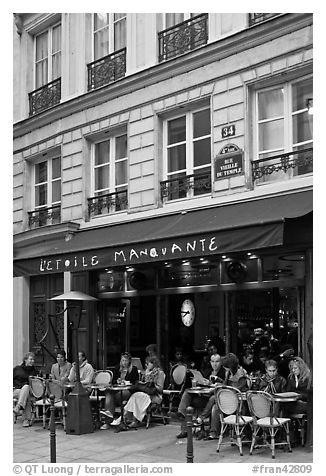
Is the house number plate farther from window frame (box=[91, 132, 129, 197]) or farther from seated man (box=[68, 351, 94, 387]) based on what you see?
seated man (box=[68, 351, 94, 387])

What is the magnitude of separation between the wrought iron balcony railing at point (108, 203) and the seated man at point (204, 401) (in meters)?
4.35

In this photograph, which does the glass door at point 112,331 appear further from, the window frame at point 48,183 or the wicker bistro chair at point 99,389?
the window frame at point 48,183

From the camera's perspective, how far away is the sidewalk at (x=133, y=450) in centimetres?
877

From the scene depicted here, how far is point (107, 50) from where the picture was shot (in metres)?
14.3

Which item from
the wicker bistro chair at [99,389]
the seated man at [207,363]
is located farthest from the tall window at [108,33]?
the wicker bistro chair at [99,389]

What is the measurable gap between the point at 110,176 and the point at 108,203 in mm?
587

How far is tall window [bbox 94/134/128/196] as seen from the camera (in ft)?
46.1

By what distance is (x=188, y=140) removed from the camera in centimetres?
1272

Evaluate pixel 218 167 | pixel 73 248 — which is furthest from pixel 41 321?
pixel 218 167

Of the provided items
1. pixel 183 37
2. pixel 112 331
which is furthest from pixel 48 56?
pixel 112 331
